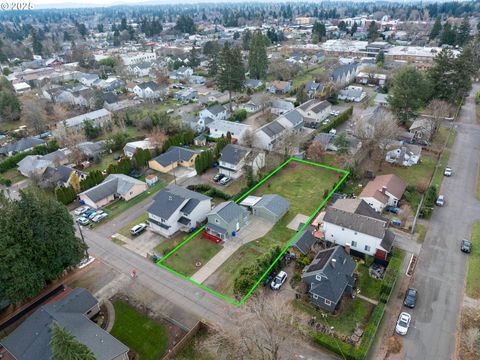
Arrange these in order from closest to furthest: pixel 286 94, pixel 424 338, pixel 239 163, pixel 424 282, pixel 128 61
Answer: pixel 424 338 < pixel 424 282 < pixel 239 163 < pixel 286 94 < pixel 128 61

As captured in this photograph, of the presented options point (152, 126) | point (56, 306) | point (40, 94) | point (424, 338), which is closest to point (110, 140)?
point (152, 126)

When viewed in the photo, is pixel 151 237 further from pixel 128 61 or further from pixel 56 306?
pixel 128 61

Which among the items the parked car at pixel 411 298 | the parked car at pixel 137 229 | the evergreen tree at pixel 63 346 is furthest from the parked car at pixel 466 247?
the evergreen tree at pixel 63 346

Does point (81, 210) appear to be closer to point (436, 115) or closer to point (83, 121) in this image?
point (83, 121)

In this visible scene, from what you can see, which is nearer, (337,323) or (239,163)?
(337,323)

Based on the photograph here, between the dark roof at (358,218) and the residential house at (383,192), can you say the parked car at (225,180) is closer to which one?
the dark roof at (358,218)

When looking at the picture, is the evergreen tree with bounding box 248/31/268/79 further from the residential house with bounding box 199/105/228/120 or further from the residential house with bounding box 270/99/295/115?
the residential house with bounding box 199/105/228/120

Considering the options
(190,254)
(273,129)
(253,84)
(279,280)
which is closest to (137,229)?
(190,254)
